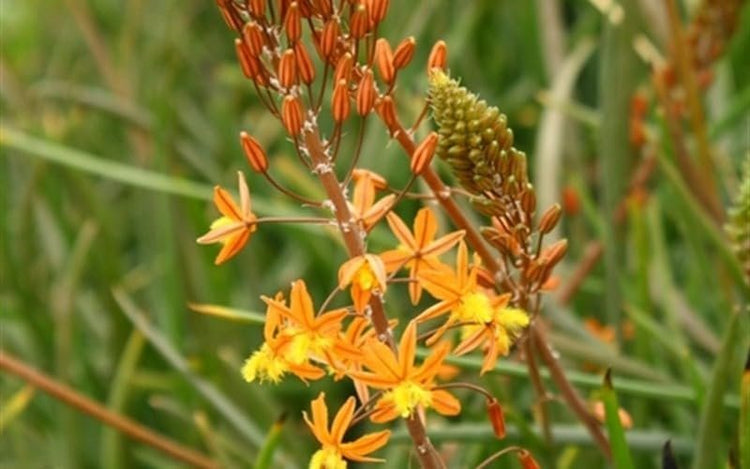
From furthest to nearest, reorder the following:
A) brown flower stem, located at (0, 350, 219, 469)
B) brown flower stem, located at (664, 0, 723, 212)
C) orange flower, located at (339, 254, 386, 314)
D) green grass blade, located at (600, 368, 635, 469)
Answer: brown flower stem, located at (664, 0, 723, 212) → brown flower stem, located at (0, 350, 219, 469) → green grass blade, located at (600, 368, 635, 469) → orange flower, located at (339, 254, 386, 314)

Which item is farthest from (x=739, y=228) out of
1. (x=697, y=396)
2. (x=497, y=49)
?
(x=497, y=49)

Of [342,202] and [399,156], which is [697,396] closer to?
[342,202]

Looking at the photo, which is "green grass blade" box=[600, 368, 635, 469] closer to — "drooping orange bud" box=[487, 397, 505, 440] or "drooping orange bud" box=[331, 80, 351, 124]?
"drooping orange bud" box=[487, 397, 505, 440]

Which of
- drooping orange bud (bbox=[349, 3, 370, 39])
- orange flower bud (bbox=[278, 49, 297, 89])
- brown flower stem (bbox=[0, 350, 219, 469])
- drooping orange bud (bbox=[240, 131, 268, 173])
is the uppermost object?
drooping orange bud (bbox=[349, 3, 370, 39])

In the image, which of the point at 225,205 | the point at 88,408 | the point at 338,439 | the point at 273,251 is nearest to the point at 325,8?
the point at 225,205

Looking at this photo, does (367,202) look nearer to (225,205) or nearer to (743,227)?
(225,205)

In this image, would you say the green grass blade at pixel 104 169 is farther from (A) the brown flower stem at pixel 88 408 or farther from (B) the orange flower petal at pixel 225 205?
(B) the orange flower petal at pixel 225 205

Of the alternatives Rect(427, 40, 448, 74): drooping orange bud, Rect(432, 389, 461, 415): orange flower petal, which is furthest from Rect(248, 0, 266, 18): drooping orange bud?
Rect(432, 389, 461, 415): orange flower petal
